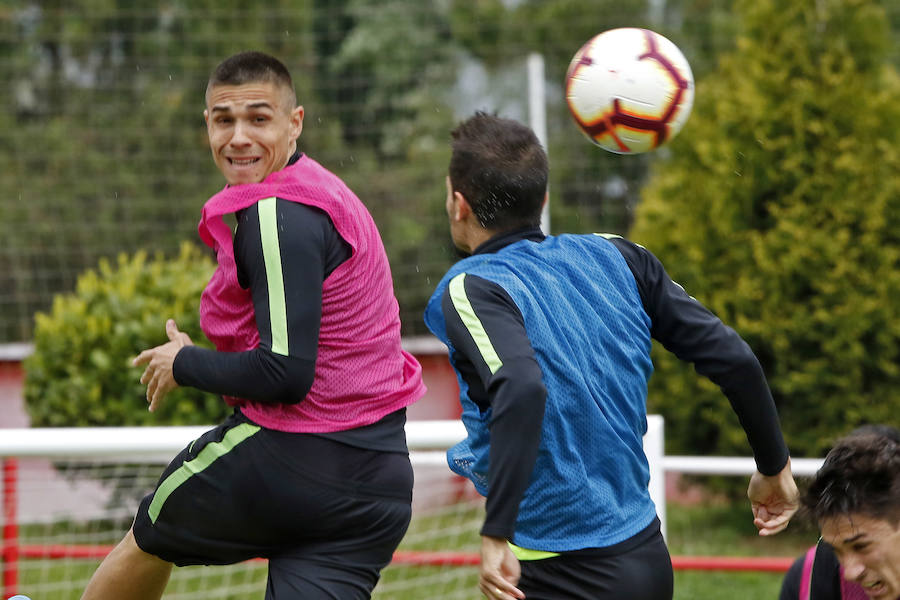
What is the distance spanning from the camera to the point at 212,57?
41.8 ft

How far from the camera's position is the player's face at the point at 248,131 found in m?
3.03

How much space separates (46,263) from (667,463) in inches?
414

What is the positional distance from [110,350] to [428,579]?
2802 mm

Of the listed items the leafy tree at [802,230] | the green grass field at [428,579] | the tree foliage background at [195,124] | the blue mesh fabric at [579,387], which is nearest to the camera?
the blue mesh fabric at [579,387]

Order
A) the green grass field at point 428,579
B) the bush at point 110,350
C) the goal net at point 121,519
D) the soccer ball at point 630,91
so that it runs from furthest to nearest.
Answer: the bush at point 110,350
the green grass field at point 428,579
the goal net at point 121,519
the soccer ball at point 630,91

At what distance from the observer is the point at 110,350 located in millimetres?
7465

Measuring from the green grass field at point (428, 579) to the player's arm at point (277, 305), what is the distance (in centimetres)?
307

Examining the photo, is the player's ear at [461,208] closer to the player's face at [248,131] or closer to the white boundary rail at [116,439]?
the player's face at [248,131]

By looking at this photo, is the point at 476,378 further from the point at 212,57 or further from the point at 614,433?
the point at 212,57

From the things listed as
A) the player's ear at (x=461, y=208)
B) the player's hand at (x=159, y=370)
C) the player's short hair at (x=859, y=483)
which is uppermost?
the player's ear at (x=461, y=208)

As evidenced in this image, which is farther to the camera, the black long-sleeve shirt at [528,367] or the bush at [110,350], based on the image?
the bush at [110,350]

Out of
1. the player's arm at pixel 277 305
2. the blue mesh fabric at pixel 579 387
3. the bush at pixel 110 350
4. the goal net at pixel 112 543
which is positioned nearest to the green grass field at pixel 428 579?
the goal net at pixel 112 543

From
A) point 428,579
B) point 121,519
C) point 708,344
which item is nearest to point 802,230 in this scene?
point 428,579

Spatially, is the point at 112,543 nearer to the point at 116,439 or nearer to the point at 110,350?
the point at 110,350
